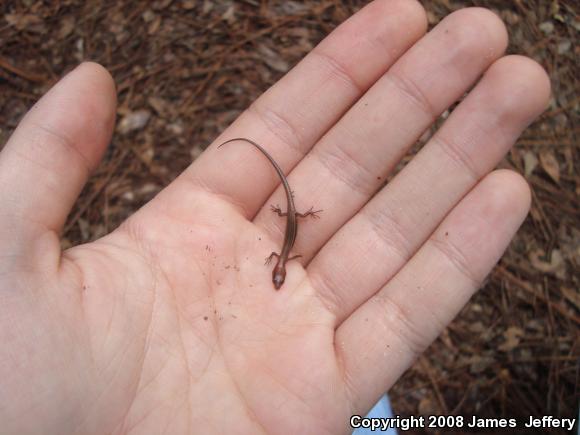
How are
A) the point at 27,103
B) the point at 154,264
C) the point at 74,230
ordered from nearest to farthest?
the point at 154,264, the point at 74,230, the point at 27,103

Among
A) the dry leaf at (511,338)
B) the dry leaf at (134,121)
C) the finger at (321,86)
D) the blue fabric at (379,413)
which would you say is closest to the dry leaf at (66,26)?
the dry leaf at (134,121)

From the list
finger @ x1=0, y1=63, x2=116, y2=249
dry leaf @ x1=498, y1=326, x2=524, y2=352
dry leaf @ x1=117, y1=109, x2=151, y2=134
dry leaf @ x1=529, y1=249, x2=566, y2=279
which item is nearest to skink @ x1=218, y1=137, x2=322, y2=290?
finger @ x1=0, y1=63, x2=116, y2=249

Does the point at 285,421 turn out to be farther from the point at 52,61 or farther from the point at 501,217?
the point at 52,61

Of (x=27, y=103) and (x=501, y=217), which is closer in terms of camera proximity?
(x=501, y=217)

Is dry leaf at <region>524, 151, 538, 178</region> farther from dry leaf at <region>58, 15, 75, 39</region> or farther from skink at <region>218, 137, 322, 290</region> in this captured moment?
dry leaf at <region>58, 15, 75, 39</region>

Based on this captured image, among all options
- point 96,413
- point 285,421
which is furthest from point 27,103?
point 285,421

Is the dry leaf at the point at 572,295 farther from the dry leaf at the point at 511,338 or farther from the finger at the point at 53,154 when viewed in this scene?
the finger at the point at 53,154
